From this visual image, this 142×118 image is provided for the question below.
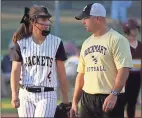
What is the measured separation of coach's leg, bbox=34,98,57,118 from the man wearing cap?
328 mm

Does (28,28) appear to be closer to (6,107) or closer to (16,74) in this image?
(16,74)

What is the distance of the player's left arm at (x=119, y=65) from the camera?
18.6ft

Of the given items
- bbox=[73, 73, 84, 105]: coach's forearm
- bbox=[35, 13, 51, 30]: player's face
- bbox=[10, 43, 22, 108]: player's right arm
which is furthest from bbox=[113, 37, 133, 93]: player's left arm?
bbox=[10, 43, 22, 108]: player's right arm

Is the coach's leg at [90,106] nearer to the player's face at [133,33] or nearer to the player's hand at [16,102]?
the player's hand at [16,102]

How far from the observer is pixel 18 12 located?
12430 mm

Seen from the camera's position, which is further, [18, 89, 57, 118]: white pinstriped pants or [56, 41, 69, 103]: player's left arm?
[56, 41, 69, 103]: player's left arm

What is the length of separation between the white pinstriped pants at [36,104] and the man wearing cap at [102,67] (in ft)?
1.15

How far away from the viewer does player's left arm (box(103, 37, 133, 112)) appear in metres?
5.66

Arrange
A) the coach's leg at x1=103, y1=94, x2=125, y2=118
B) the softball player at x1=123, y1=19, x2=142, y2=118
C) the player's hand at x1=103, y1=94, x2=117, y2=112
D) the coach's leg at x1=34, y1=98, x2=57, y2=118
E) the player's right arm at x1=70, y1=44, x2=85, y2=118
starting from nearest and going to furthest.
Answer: the player's hand at x1=103, y1=94, x2=117, y2=112
the coach's leg at x1=103, y1=94, x2=125, y2=118
the coach's leg at x1=34, y1=98, x2=57, y2=118
the player's right arm at x1=70, y1=44, x2=85, y2=118
the softball player at x1=123, y1=19, x2=142, y2=118

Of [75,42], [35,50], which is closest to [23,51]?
[35,50]

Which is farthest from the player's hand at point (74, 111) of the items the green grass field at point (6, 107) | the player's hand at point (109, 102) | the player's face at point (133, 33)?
the green grass field at point (6, 107)

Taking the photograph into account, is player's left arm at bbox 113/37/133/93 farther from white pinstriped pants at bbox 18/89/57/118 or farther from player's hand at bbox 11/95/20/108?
player's hand at bbox 11/95/20/108

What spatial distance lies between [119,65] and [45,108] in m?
0.92

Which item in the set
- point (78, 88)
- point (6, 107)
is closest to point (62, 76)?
point (78, 88)
